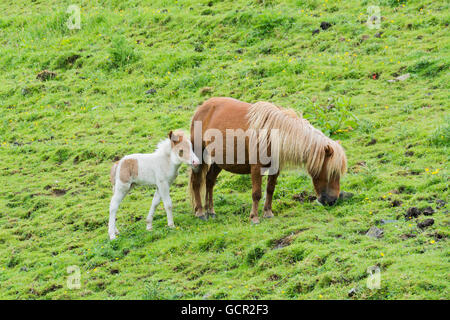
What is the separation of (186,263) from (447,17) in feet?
34.6

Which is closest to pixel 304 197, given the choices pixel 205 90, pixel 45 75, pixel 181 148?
pixel 181 148

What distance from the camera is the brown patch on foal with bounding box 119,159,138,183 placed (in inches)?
372

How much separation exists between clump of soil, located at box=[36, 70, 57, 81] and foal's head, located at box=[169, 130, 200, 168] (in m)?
9.89

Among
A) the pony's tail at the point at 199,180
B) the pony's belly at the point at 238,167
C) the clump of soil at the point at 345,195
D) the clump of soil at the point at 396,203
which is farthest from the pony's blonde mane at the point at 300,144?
the pony's tail at the point at 199,180

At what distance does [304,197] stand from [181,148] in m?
2.37

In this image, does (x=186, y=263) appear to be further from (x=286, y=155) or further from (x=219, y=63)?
(x=219, y=63)

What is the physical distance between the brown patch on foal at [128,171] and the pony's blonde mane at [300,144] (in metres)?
2.06

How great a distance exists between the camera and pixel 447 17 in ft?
49.1

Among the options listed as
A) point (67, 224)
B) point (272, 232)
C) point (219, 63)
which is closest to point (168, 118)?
point (219, 63)

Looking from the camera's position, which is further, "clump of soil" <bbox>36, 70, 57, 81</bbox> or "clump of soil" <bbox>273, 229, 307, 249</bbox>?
"clump of soil" <bbox>36, 70, 57, 81</bbox>

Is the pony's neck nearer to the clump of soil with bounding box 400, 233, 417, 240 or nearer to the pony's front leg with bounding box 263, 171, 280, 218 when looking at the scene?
the pony's front leg with bounding box 263, 171, 280, 218

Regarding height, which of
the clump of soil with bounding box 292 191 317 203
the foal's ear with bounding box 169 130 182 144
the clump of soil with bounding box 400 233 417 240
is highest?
the foal's ear with bounding box 169 130 182 144

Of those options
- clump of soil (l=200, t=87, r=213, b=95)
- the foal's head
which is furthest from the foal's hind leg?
clump of soil (l=200, t=87, r=213, b=95)

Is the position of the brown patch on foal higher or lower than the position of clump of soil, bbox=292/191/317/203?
higher
